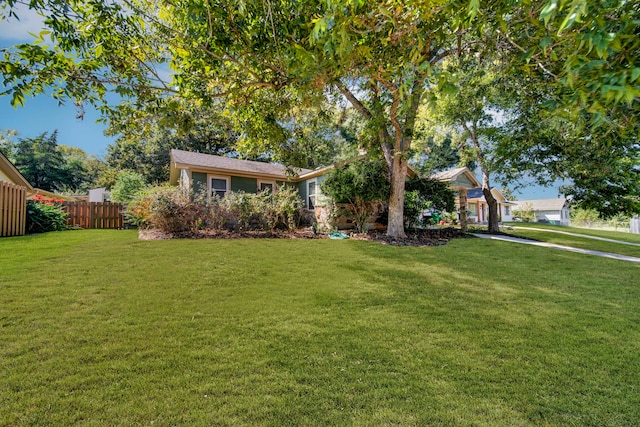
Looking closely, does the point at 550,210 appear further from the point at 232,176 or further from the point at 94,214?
the point at 94,214

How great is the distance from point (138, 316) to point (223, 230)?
257 inches

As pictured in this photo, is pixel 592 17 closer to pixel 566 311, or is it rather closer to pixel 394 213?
pixel 566 311

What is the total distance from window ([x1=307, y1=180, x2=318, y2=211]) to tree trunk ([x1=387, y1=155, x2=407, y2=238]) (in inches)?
193

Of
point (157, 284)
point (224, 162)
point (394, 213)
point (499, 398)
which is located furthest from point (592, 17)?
point (224, 162)

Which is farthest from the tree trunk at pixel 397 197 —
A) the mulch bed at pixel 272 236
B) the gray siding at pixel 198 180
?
the gray siding at pixel 198 180

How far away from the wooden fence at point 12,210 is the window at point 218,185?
609cm

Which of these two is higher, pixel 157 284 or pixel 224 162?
pixel 224 162

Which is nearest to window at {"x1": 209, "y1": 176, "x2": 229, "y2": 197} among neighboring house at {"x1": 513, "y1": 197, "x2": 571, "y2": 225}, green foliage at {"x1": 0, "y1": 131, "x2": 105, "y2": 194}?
green foliage at {"x1": 0, "y1": 131, "x2": 105, "y2": 194}

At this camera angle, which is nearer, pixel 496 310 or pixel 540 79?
pixel 496 310

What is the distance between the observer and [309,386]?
6.34ft

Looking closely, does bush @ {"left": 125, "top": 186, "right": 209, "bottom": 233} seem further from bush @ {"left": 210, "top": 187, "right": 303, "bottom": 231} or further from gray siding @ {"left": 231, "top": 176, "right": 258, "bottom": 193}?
gray siding @ {"left": 231, "top": 176, "right": 258, "bottom": 193}

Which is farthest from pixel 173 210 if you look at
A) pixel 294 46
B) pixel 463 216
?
pixel 463 216

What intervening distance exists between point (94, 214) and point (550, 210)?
52.9 metres

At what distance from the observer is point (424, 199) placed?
11969 mm
